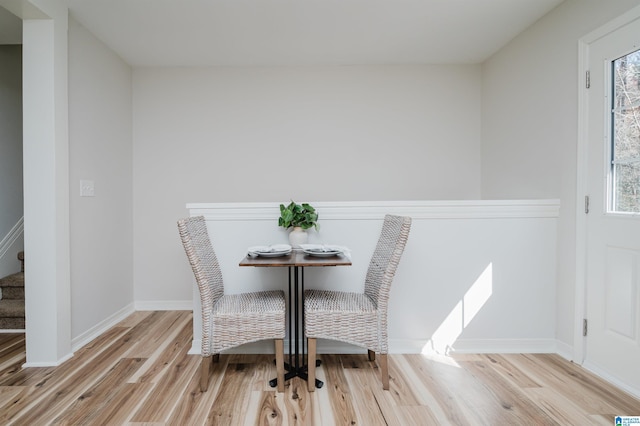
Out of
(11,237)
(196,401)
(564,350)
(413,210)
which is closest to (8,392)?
(196,401)

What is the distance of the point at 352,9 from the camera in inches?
100

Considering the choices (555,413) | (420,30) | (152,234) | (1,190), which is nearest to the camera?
(555,413)

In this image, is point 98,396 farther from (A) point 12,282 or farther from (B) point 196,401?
(A) point 12,282

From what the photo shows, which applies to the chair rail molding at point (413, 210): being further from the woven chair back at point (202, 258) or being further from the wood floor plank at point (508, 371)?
the wood floor plank at point (508, 371)

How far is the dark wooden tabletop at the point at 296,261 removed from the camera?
1892mm

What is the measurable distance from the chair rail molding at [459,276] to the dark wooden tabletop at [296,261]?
449mm

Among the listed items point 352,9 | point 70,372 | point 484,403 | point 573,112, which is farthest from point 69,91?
point 573,112

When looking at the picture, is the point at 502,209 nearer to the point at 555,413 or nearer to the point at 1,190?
the point at 555,413

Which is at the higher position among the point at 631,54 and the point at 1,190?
the point at 631,54

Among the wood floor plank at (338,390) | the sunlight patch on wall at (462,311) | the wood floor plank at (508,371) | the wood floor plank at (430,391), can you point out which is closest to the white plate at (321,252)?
the wood floor plank at (338,390)

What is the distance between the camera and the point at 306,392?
197 cm

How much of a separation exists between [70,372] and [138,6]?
2550mm

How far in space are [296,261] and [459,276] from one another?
130cm

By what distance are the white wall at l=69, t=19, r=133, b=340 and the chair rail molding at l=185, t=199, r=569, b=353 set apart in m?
1.03
